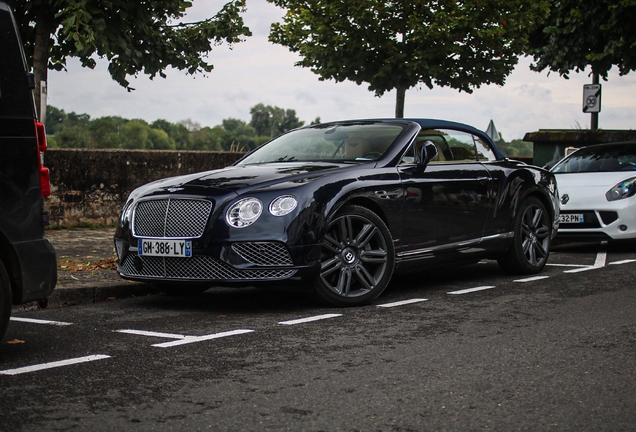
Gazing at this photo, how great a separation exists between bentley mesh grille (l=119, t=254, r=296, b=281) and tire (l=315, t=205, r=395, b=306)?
16.5 inches

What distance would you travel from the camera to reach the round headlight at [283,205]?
6.93 m

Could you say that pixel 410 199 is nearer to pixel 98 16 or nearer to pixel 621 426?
pixel 621 426

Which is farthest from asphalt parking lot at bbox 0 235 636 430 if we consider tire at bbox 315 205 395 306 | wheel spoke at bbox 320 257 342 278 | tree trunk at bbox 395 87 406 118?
tree trunk at bbox 395 87 406 118

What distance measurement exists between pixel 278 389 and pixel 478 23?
58.4 ft

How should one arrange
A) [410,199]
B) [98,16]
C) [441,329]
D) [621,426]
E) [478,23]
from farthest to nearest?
[478,23] < [98,16] < [410,199] < [441,329] < [621,426]

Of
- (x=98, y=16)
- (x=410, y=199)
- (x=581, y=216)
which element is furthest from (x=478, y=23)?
(x=410, y=199)

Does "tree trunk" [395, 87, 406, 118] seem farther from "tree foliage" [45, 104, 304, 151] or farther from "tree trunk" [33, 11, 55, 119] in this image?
"tree foliage" [45, 104, 304, 151]

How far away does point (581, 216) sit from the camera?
12.3 metres

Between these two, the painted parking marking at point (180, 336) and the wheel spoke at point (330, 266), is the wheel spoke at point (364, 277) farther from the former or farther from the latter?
the painted parking marking at point (180, 336)

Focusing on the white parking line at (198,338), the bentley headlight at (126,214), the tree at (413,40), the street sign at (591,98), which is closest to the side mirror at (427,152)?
the bentley headlight at (126,214)

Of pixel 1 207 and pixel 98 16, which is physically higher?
pixel 98 16

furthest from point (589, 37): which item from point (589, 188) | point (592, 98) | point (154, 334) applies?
point (154, 334)

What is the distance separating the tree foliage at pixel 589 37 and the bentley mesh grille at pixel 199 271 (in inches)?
556

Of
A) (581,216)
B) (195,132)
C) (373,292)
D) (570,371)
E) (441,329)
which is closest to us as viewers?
(570,371)
